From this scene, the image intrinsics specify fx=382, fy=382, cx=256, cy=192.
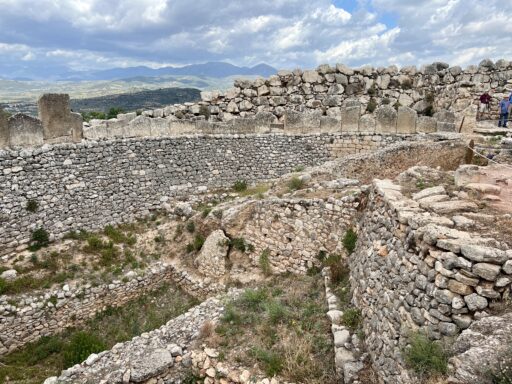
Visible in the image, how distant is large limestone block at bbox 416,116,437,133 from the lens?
48.4 ft

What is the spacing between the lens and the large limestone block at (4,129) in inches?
421

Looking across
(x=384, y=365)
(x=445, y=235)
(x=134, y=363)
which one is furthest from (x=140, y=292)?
(x=445, y=235)

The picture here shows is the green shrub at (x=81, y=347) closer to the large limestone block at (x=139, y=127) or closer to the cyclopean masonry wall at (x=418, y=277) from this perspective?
the cyclopean masonry wall at (x=418, y=277)

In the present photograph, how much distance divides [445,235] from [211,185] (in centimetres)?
1041

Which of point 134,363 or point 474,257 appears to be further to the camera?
point 134,363

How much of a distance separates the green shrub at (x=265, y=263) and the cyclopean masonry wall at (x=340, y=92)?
8.37 metres

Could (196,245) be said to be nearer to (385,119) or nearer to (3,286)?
(3,286)

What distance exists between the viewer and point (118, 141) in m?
12.8

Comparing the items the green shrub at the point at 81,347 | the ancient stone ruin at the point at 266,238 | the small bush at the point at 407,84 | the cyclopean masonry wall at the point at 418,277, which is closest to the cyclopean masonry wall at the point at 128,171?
the ancient stone ruin at the point at 266,238

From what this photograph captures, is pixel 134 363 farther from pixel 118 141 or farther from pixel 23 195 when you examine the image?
pixel 118 141

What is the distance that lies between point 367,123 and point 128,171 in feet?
30.2

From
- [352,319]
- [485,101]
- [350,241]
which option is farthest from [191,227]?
[485,101]

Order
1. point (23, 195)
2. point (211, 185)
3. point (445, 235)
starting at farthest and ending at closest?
point (211, 185) < point (23, 195) < point (445, 235)

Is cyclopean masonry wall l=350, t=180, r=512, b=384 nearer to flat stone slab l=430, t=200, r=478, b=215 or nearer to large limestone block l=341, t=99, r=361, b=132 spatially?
flat stone slab l=430, t=200, r=478, b=215
